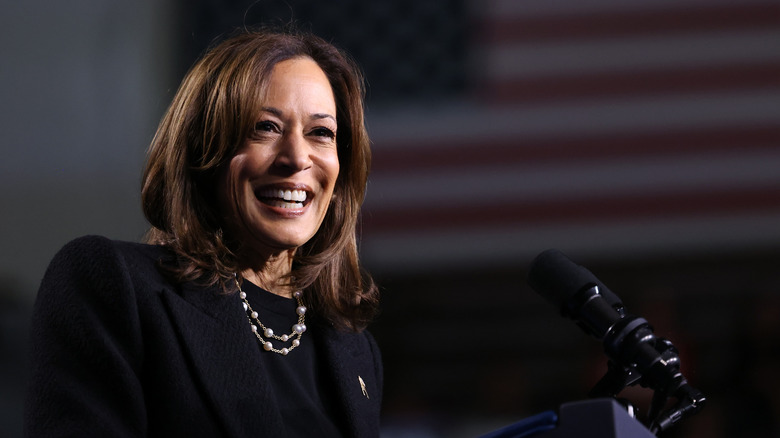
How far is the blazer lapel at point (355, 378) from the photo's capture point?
5.08ft

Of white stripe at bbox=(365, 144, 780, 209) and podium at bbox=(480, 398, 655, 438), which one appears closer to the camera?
podium at bbox=(480, 398, 655, 438)

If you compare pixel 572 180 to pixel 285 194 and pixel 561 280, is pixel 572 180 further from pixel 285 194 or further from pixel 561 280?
pixel 561 280

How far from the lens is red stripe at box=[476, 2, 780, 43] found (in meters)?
4.55

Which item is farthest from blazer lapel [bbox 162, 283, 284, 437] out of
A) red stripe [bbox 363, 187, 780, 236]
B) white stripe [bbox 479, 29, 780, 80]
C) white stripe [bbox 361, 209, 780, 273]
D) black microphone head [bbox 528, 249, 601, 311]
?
white stripe [bbox 479, 29, 780, 80]

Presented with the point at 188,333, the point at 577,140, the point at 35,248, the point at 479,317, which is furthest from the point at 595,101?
the point at 188,333

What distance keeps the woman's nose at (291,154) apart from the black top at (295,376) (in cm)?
19

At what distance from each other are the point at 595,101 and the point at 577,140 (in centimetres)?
20

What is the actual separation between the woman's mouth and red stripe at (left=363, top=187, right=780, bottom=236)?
2.78m

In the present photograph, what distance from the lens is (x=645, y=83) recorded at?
460 cm

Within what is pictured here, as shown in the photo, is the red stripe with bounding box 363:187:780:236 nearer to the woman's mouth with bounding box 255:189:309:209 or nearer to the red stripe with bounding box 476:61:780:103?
the red stripe with bounding box 476:61:780:103

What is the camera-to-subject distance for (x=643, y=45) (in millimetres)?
4617

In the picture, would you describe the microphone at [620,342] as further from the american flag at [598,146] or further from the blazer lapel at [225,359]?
the american flag at [598,146]

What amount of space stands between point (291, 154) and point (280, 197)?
67mm

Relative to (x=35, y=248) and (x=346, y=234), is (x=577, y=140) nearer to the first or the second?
(x=35, y=248)
